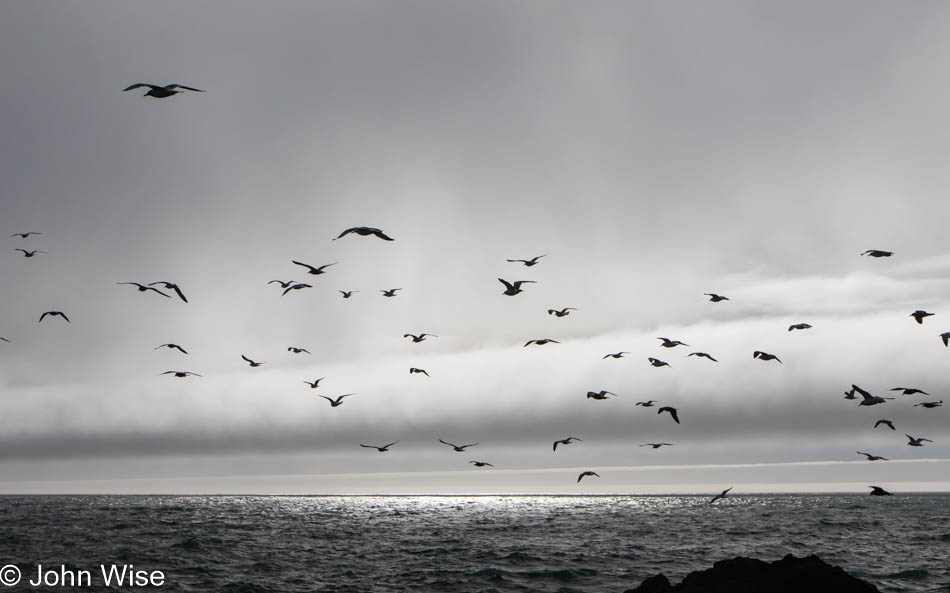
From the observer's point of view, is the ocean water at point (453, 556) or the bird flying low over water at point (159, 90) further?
the ocean water at point (453, 556)

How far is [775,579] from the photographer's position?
19.7 meters

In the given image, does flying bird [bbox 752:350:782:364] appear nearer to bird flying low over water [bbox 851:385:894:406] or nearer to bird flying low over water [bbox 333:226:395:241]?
bird flying low over water [bbox 851:385:894:406]

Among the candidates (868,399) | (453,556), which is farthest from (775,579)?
(453,556)

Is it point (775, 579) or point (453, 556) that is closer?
point (775, 579)

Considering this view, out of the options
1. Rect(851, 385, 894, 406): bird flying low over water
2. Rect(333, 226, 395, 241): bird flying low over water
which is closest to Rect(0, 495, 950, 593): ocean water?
Rect(851, 385, 894, 406): bird flying low over water

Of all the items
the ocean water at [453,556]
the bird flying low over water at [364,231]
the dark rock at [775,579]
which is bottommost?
the ocean water at [453,556]

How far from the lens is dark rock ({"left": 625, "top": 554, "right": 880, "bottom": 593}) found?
1928 centimetres

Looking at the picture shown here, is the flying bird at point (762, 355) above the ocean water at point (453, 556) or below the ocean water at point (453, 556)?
above

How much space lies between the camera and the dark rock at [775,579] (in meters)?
19.3

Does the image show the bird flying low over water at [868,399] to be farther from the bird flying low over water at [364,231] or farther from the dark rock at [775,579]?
the bird flying low over water at [364,231]

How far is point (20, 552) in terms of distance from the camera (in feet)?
169

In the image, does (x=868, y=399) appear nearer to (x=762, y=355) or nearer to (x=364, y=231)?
(x=762, y=355)

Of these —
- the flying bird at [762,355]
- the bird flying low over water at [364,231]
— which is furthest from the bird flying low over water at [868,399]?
the bird flying low over water at [364,231]

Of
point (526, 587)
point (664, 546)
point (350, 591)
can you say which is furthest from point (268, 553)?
point (664, 546)
